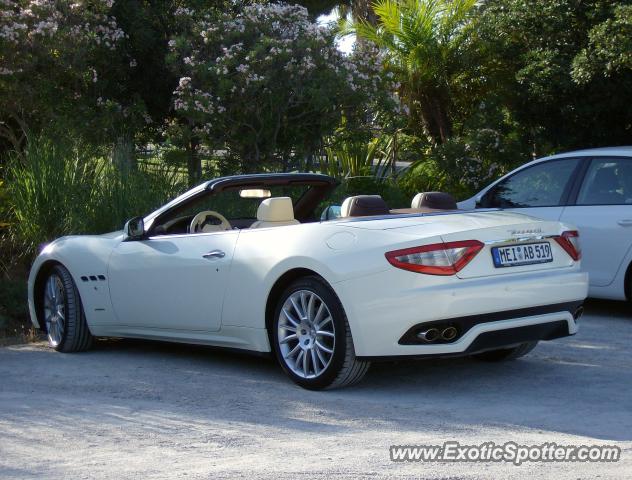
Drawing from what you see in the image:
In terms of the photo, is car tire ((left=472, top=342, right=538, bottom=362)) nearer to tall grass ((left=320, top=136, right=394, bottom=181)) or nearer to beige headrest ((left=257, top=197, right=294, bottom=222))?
beige headrest ((left=257, top=197, right=294, bottom=222))

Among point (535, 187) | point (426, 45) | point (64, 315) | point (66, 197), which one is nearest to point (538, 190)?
point (535, 187)

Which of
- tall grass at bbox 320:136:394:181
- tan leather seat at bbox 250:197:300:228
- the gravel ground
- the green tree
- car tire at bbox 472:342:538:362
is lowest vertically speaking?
the gravel ground

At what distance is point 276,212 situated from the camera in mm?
7816

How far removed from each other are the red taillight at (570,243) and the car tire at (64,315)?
12.4ft

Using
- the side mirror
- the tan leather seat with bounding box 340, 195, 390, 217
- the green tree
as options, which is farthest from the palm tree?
the tan leather seat with bounding box 340, 195, 390, 217

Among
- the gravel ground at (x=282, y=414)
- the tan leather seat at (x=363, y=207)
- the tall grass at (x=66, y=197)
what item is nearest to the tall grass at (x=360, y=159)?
the tall grass at (x=66, y=197)

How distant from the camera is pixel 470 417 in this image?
6.25 metres

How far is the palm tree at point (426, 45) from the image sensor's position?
18188mm

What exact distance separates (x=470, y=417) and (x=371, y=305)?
0.90 metres

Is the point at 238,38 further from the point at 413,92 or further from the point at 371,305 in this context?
the point at 371,305

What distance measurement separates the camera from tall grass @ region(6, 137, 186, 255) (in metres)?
12.4

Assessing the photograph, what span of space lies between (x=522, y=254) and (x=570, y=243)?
0.52 metres

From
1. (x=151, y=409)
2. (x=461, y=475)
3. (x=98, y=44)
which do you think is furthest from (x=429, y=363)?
(x=98, y=44)

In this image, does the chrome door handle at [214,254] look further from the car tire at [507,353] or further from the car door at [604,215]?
the car door at [604,215]
